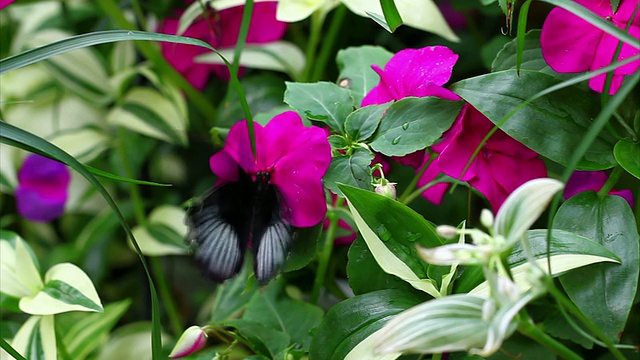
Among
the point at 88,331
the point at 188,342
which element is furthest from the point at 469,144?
the point at 88,331

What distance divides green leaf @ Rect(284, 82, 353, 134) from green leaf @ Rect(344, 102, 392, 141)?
0.05 feet

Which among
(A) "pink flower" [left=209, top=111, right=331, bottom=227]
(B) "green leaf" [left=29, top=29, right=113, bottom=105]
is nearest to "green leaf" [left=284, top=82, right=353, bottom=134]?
(A) "pink flower" [left=209, top=111, right=331, bottom=227]

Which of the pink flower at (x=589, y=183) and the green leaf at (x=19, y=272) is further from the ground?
the green leaf at (x=19, y=272)

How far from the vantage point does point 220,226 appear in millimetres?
543

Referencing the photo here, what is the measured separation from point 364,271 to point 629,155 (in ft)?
0.67

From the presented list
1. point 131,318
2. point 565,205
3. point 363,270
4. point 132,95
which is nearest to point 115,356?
point 131,318

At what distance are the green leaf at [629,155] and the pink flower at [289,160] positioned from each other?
0.20 metres

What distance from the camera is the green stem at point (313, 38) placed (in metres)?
0.78

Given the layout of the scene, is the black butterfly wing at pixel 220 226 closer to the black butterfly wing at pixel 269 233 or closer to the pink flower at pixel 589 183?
the black butterfly wing at pixel 269 233

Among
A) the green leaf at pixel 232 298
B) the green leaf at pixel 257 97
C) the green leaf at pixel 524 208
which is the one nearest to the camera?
the green leaf at pixel 524 208

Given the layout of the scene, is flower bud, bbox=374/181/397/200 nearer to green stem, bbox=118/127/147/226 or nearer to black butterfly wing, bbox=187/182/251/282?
black butterfly wing, bbox=187/182/251/282

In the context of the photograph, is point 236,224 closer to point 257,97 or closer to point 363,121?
point 363,121

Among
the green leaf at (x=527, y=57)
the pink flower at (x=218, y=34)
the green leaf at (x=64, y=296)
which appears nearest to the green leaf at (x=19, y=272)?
the green leaf at (x=64, y=296)

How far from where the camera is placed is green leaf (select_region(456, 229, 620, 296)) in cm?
43
